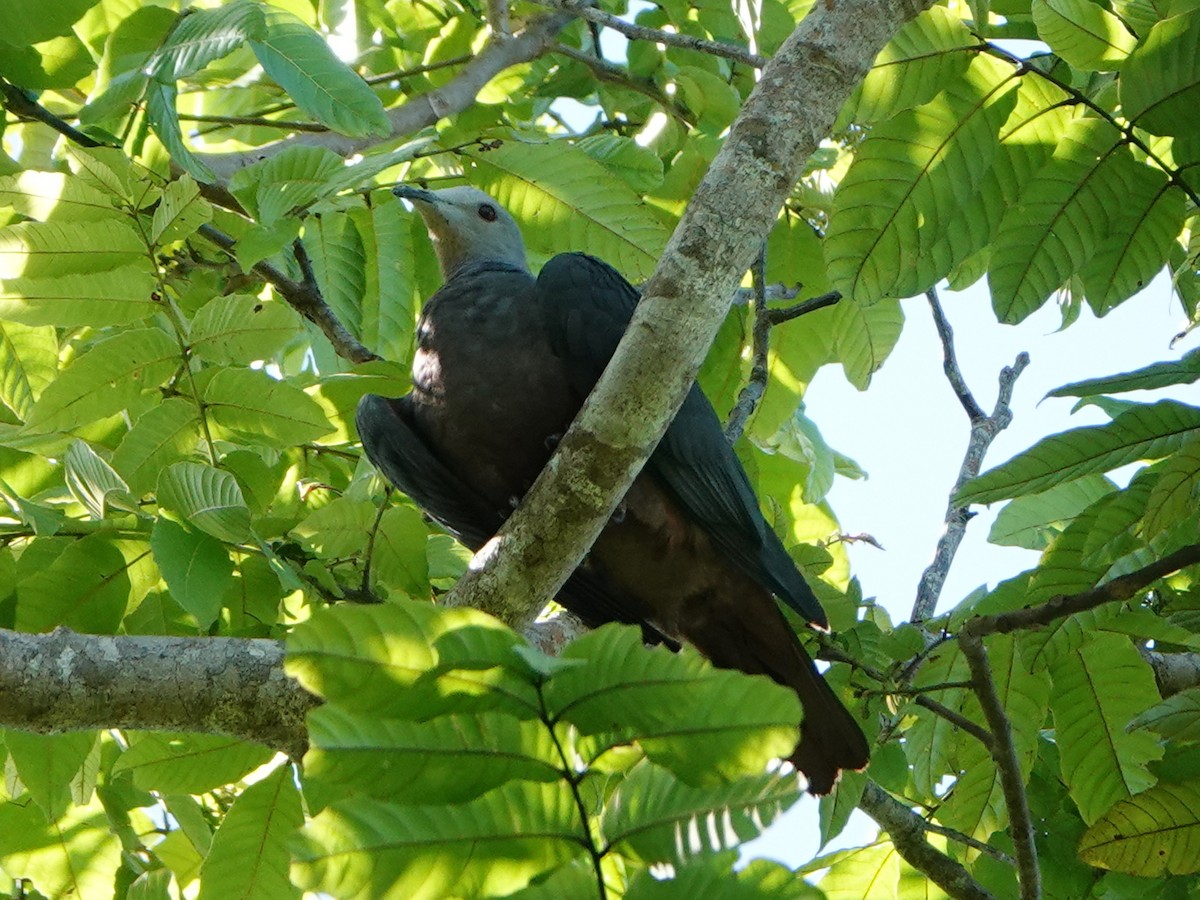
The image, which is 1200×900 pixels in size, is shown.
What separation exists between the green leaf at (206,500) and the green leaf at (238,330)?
37 centimetres

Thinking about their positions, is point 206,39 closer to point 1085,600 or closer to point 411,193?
point 411,193

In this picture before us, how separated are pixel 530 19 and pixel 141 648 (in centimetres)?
267

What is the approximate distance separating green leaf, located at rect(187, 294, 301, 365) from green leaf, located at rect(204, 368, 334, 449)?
77 mm

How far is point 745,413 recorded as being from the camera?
10.9ft

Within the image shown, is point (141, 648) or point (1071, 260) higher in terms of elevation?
point (1071, 260)

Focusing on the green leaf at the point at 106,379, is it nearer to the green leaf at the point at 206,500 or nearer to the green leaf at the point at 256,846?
the green leaf at the point at 206,500

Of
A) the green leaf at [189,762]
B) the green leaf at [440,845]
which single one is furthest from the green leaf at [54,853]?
the green leaf at [440,845]

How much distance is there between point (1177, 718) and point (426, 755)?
4.82 feet

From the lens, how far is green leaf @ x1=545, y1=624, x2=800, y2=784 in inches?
44.3

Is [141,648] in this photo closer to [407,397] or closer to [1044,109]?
[407,397]

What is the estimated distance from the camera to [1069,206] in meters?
2.47

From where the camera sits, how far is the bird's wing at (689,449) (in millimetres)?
3049

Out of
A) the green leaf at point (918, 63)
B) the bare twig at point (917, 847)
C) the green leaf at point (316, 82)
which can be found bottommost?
the bare twig at point (917, 847)

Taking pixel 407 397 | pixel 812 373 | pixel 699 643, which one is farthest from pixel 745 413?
pixel 407 397
